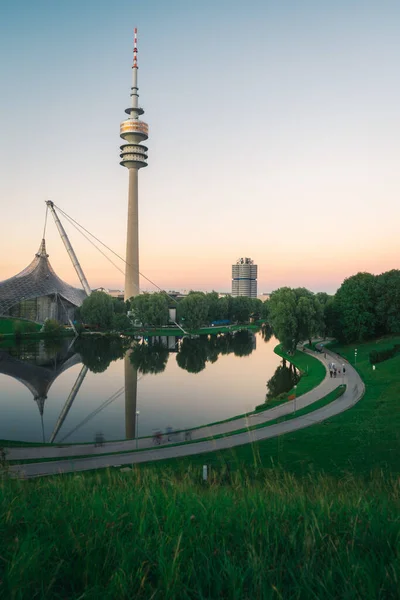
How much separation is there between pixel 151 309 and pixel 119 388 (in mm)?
53811

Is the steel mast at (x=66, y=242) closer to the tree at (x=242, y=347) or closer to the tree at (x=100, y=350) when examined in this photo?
the tree at (x=100, y=350)

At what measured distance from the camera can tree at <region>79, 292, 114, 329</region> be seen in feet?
292

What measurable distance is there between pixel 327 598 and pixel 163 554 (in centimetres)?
98

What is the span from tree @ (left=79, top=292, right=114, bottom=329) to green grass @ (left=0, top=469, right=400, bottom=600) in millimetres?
87547

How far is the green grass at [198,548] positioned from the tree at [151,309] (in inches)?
3550

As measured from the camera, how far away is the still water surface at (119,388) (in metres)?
28.5

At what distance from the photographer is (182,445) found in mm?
21844

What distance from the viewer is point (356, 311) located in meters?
60.8

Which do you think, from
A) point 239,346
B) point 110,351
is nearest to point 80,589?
point 110,351

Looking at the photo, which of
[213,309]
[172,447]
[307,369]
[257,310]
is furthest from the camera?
[257,310]

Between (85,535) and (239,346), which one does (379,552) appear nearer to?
(85,535)

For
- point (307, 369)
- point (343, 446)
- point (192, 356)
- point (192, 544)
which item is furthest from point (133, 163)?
point (192, 544)

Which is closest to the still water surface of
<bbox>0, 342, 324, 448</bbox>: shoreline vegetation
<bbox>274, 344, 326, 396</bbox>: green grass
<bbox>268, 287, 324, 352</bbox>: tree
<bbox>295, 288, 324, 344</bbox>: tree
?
<bbox>0, 342, 324, 448</bbox>: shoreline vegetation

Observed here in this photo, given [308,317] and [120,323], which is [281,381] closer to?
[308,317]
